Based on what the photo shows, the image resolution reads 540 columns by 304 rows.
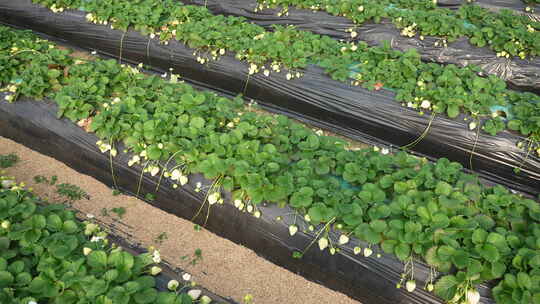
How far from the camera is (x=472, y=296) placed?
6.49ft

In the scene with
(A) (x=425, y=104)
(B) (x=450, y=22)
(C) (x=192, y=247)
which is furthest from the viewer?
(B) (x=450, y=22)

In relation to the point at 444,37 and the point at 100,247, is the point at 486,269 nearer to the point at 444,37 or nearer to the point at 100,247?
the point at 100,247

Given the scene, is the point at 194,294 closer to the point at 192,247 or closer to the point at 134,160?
the point at 192,247

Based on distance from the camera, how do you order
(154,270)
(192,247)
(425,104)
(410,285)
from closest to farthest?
(154,270) < (410,285) < (192,247) < (425,104)

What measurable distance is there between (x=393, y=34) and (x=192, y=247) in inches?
133

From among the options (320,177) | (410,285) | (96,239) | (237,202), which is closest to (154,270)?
(96,239)

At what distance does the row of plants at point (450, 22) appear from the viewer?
161 inches

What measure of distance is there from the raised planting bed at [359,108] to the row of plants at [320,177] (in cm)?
94

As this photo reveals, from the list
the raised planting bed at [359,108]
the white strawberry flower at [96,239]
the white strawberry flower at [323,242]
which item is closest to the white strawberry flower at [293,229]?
the white strawberry flower at [323,242]

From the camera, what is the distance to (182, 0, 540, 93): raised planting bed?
4.15m

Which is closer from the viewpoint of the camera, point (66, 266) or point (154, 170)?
point (66, 266)

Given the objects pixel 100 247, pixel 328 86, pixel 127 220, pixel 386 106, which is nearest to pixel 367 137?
pixel 386 106

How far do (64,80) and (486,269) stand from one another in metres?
3.62

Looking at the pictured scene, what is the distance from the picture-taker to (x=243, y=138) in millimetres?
2846
